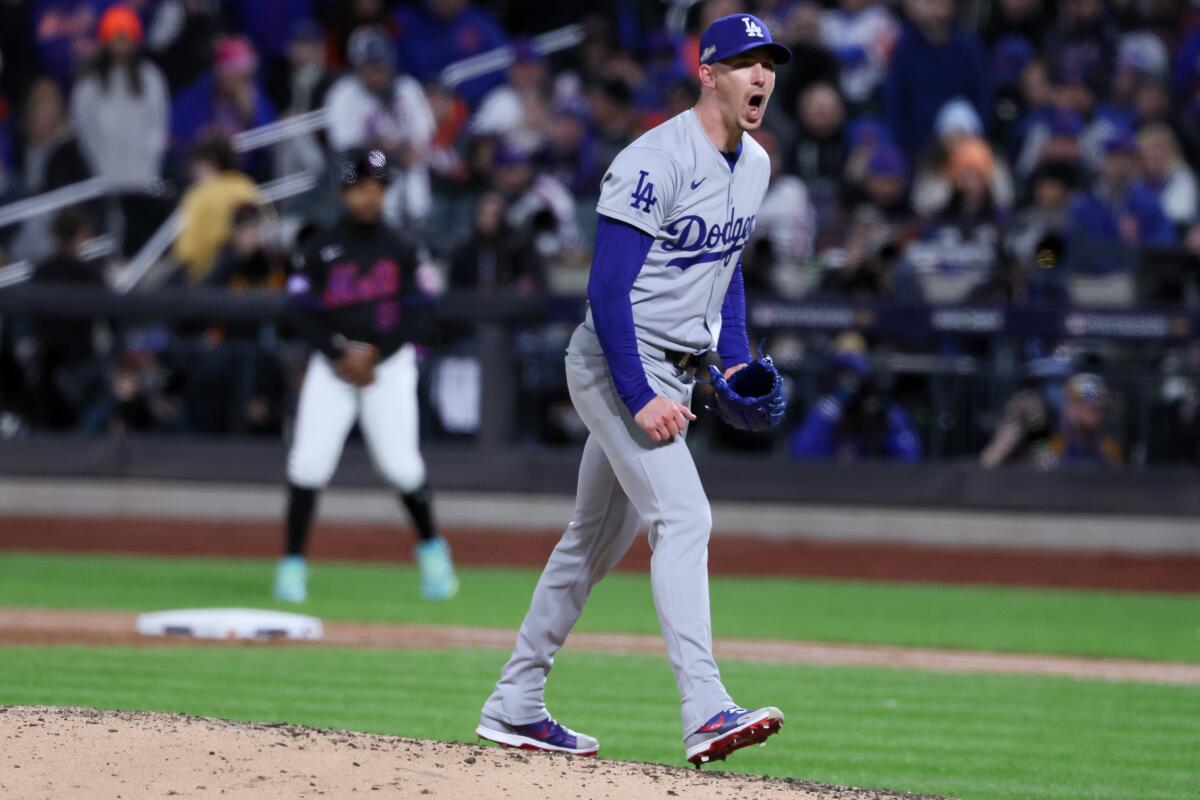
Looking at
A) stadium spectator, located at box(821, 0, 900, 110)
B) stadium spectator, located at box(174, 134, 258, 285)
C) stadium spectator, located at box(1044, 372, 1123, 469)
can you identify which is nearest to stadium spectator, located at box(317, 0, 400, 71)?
stadium spectator, located at box(174, 134, 258, 285)

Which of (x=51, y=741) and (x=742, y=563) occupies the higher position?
(x=51, y=741)

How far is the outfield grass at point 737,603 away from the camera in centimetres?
963

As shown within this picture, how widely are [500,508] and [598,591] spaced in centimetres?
208

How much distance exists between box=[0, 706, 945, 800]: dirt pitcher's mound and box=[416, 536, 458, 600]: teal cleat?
513cm

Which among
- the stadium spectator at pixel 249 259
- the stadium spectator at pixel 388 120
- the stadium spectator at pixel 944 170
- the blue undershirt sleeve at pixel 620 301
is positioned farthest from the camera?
the stadium spectator at pixel 388 120

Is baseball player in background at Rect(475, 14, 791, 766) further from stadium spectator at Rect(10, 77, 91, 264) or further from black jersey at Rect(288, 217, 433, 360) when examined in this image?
stadium spectator at Rect(10, 77, 91, 264)

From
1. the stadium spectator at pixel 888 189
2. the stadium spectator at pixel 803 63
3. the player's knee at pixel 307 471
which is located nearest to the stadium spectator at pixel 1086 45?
the stadium spectator at pixel 803 63

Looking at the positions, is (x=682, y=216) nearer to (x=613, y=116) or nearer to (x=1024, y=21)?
(x=613, y=116)

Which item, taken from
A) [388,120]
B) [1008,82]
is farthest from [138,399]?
[1008,82]

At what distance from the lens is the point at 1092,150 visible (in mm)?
14727

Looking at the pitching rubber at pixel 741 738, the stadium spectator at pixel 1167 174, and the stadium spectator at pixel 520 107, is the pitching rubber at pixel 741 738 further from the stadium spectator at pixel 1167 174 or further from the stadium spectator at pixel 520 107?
the stadium spectator at pixel 520 107

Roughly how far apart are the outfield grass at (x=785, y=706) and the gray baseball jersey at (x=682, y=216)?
4.85 feet

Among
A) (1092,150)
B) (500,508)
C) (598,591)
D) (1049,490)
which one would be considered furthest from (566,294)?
(1092,150)

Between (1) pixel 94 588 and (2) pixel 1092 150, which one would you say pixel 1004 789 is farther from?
(2) pixel 1092 150
